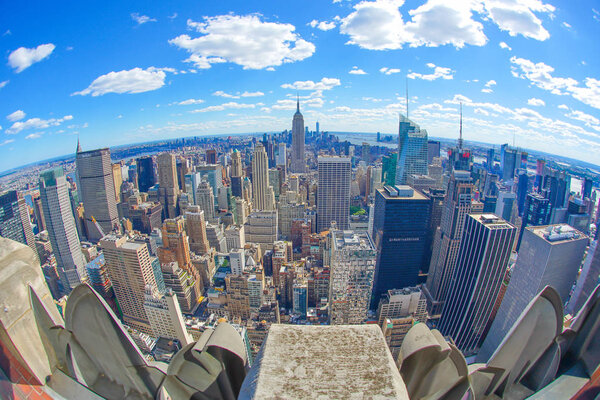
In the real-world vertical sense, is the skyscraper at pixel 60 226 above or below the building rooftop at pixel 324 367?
below

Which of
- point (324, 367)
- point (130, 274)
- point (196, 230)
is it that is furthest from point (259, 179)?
point (324, 367)

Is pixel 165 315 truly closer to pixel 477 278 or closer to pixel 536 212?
pixel 477 278

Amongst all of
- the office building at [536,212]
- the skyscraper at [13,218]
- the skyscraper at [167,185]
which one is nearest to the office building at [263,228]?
the skyscraper at [167,185]

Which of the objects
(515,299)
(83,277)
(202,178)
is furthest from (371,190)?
(83,277)

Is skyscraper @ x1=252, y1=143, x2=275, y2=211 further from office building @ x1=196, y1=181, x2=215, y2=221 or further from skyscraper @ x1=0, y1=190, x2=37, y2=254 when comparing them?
skyscraper @ x1=0, y1=190, x2=37, y2=254

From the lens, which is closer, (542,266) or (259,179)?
(542,266)

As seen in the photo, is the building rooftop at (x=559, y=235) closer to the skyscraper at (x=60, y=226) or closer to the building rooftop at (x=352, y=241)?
the building rooftop at (x=352, y=241)
